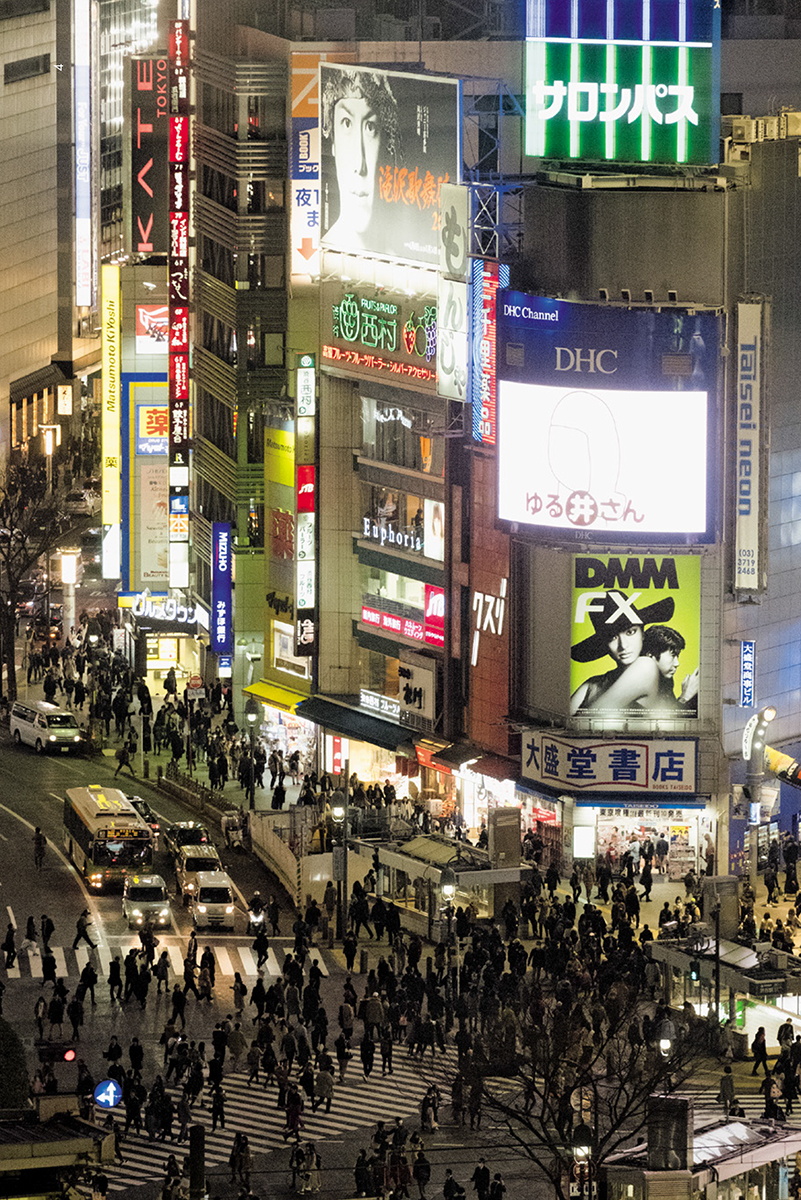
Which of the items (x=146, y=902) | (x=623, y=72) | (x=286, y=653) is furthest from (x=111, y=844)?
(x=623, y=72)

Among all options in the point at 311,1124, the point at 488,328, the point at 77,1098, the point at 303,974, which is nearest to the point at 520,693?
the point at 488,328

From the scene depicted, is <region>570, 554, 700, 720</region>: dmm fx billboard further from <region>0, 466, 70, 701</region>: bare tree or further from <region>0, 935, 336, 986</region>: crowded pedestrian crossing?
<region>0, 466, 70, 701</region>: bare tree

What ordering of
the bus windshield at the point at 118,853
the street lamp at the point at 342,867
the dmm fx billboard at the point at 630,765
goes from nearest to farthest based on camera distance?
the street lamp at the point at 342,867 < the bus windshield at the point at 118,853 < the dmm fx billboard at the point at 630,765

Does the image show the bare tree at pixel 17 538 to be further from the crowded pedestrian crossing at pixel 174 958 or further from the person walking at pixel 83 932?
the person walking at pixel 83 932

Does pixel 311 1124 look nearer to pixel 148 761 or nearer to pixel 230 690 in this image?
pixel 148 761

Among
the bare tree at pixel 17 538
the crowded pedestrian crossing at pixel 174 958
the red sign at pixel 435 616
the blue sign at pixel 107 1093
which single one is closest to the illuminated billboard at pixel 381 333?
the red sign at pixel 435 616

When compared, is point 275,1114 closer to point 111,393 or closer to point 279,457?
point 279,457
